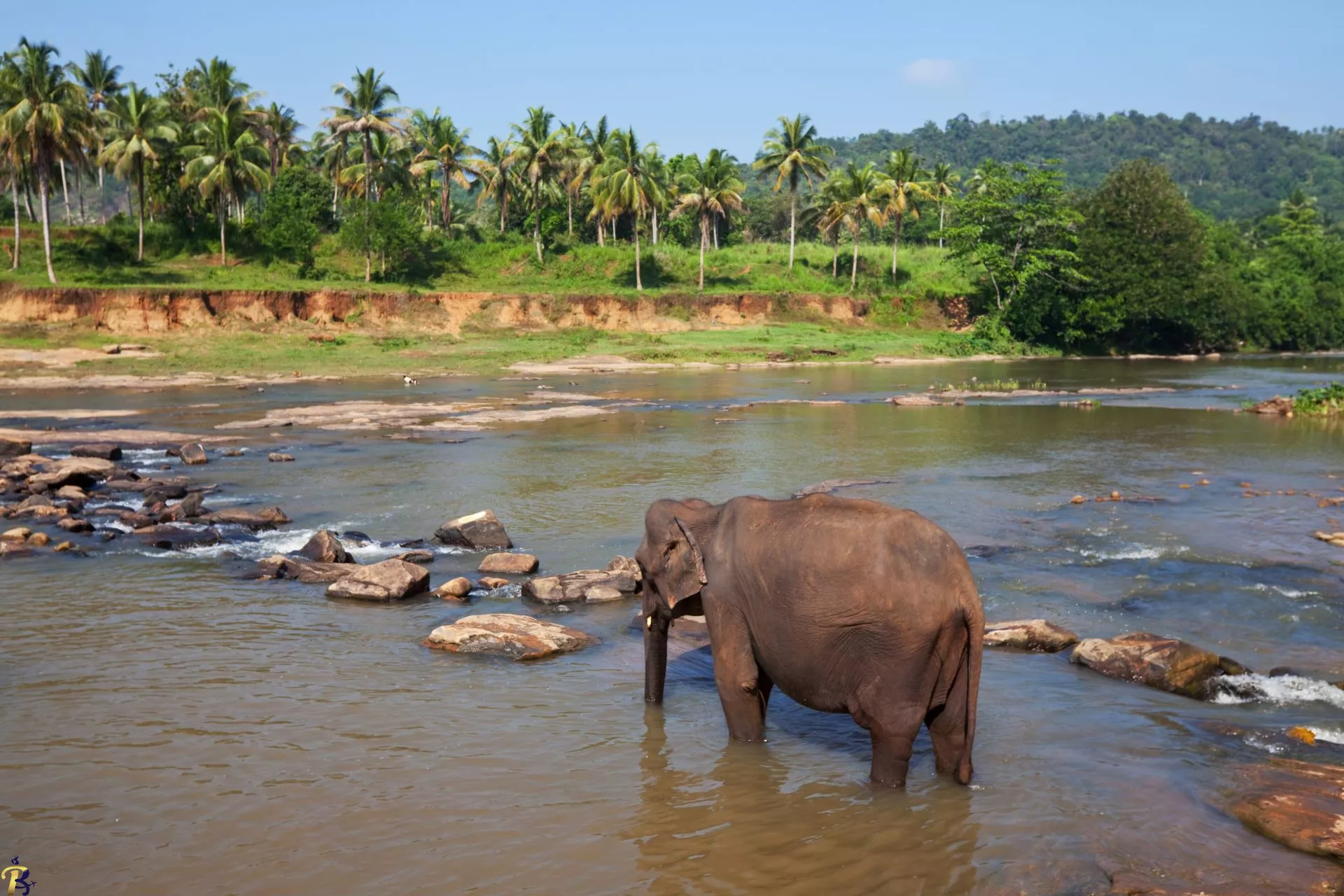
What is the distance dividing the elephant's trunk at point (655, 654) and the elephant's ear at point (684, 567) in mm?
417

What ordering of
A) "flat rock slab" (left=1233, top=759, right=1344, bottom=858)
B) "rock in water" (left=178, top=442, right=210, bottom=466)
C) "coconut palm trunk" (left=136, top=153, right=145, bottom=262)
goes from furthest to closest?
"coconut palm trunk" (left=136, top=153, right=145, bottom=262) → "rock in water" (left=178, top=442, right=210, bottom=466) → "flat rock slab" (left=1233, top=759, right=1344, bottom=858)

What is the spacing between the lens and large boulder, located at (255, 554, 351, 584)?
13.1m

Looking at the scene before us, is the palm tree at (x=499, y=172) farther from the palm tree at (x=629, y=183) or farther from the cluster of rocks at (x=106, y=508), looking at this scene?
the cluster of rocks at (x=106, y=508)

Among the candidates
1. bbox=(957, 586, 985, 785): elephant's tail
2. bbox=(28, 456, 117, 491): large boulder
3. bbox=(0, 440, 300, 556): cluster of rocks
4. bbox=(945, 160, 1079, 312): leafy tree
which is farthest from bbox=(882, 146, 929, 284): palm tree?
bbox=(957, 586, 985, 785): elephant's tail

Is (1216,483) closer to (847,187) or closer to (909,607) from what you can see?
(909,607)

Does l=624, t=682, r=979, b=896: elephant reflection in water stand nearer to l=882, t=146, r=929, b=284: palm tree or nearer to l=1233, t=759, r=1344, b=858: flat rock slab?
l=1233, t=759, r=1344, b=858: flat rock slab

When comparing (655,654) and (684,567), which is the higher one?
(684,567)

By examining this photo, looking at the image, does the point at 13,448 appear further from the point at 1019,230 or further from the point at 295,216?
the point at 1019,230

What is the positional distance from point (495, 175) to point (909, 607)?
73.4m

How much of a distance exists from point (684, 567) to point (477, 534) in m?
8.02

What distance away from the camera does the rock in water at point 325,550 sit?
13.9 m

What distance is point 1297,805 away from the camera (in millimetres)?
6660

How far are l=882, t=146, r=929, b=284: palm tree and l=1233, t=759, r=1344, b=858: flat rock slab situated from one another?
67.2 metres

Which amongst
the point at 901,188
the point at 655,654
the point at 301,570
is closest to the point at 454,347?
the point at 901,188
